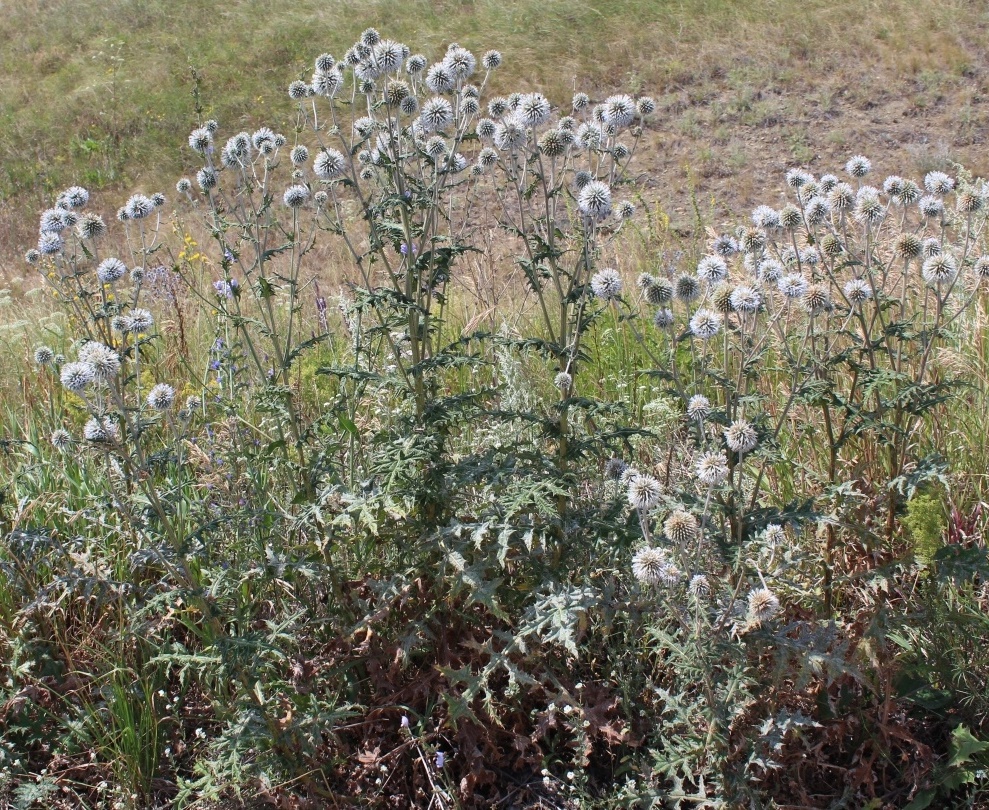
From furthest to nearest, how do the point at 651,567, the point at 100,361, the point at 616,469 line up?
the point at 616,469 < the point at 100,361 < the point at 651,567

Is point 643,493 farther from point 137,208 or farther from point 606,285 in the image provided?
point 137,208

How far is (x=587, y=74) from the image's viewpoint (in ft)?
60.3

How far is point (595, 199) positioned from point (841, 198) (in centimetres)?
97

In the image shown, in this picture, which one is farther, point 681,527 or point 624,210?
point 624,210

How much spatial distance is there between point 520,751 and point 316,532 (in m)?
1.03

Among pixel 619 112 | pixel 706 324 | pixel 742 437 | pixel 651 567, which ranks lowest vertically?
pixel 651 567

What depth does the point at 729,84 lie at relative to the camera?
56.9 ft

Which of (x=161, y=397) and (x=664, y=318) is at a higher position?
(x=664, y=318)

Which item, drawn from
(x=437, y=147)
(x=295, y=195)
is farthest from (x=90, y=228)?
(x=437, y=147)

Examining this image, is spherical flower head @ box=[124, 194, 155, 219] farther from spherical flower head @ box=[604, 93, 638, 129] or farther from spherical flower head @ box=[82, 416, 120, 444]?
spherical flower head @ box=[604, 93, 638, 129]

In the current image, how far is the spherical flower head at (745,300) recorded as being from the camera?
8.18 ft

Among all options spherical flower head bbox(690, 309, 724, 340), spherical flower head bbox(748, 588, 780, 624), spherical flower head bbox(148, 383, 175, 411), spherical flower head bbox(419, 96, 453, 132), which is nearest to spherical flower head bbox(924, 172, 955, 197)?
spherical flower head bbox(690, 309, 724, 340)

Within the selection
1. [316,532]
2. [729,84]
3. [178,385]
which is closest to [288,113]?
[729,84]

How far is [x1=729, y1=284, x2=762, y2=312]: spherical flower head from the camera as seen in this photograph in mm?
2494
